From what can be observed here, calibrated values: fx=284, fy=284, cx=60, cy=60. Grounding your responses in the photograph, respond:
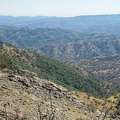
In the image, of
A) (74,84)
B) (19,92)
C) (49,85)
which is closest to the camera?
(19,92)

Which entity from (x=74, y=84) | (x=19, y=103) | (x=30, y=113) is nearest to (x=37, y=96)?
(x=19, y=103)

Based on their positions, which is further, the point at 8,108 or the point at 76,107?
the point at 76,107

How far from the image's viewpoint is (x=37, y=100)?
36.6 meters

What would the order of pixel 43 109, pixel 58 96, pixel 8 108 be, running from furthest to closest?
pixel 58 96
pixel 43 109
pixel 8 108

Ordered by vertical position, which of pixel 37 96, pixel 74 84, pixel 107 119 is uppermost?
pixel 37 96

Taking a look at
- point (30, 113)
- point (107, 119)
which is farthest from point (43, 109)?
point (107, 119)

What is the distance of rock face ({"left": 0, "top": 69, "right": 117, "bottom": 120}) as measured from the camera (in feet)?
105

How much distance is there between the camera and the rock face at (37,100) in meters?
31.9

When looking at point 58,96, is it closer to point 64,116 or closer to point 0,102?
point 64,116

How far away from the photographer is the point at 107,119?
3819 cm

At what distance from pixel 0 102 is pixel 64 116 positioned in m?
7.63

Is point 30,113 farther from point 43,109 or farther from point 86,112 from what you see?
point 86,112

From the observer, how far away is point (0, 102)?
31.3 metres

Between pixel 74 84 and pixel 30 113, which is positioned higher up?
pixel 30 113
